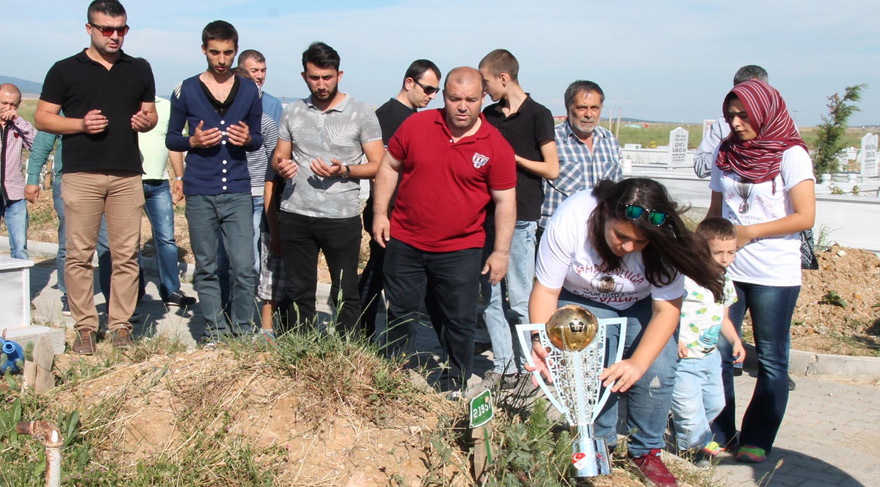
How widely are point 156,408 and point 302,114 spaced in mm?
2172

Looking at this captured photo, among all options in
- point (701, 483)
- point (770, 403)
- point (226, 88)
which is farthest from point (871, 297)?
point (226, 88)

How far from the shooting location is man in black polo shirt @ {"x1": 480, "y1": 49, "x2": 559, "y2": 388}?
206 inches

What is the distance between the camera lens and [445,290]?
4570 millimetres

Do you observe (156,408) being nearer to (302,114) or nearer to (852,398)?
(302,114)

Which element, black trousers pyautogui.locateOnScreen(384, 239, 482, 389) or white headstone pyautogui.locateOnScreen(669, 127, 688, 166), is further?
white headstone pyautogui.locateOnScreen(669, 127, 688, 166)

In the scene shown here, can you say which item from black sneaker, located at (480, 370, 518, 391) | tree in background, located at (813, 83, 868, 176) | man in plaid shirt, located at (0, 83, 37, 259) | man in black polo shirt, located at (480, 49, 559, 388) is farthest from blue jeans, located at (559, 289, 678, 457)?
tree in background, located at (813, 83, 868, 176)

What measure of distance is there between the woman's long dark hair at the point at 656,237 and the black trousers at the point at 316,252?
2.08 meters

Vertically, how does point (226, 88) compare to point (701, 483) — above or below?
above

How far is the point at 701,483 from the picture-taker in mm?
3729

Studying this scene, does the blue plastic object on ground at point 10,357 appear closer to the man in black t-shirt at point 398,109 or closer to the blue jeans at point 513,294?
A: the man in black t-shirt at point 398,109

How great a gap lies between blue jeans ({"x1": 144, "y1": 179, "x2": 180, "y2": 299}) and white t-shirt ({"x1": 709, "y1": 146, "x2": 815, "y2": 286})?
4721mm

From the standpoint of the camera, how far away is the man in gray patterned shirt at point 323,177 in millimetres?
5023

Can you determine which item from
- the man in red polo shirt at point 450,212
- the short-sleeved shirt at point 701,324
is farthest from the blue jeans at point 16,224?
the short-sleeved shirt at point 701,324

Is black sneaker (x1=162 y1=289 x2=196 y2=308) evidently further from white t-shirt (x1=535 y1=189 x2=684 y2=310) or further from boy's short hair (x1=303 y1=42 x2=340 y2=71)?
white t-shirt (x1=535 y1=189 x2=684 y2=310)
